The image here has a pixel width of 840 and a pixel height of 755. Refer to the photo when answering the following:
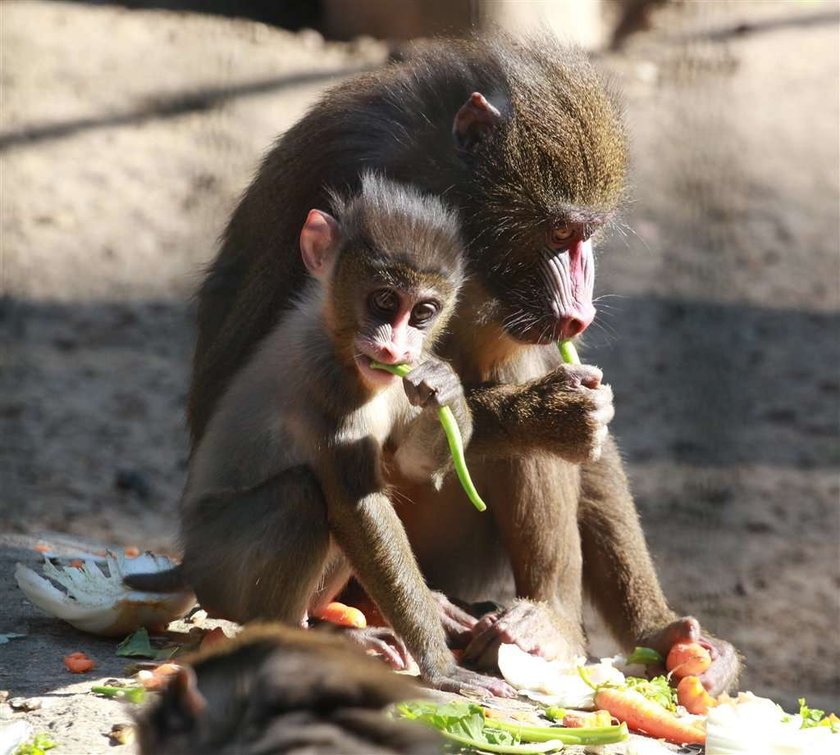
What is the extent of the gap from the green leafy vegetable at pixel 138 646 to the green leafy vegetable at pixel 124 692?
47 centimetres

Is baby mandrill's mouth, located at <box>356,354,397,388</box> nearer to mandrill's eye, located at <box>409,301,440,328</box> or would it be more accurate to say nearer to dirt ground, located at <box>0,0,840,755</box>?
mandrill's eye, located at <box>409,301,440,328</box>

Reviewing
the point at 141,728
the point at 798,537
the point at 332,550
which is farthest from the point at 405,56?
the point at 798,537

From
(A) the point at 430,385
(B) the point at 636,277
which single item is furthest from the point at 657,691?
(B) the point at 636,277

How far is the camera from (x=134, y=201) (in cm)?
1000

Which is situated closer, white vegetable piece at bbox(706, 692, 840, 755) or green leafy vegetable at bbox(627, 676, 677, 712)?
white vegetable piece at bbox(706, 692, 840, 755)

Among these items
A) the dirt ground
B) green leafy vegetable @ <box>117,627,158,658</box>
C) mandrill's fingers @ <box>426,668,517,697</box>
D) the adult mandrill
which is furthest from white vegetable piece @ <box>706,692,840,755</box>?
the dirt ground

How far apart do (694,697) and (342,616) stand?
1.18 metres

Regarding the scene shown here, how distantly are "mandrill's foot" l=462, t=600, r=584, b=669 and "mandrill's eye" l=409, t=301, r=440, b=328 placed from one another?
43.7 inches

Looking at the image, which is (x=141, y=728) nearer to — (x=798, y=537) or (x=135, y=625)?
(x=135, y=625)

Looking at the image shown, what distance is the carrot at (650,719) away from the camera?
4.61m

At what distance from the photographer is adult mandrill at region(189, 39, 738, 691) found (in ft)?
16.2

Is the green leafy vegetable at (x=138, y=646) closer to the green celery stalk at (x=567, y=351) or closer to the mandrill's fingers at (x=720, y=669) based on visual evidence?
the green celery stalk at (x=567, y=351)

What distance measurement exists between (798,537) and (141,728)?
6.32 m

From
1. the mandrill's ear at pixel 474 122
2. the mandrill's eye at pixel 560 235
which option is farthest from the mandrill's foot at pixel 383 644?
the mandrill's ear at pixel 474 122
